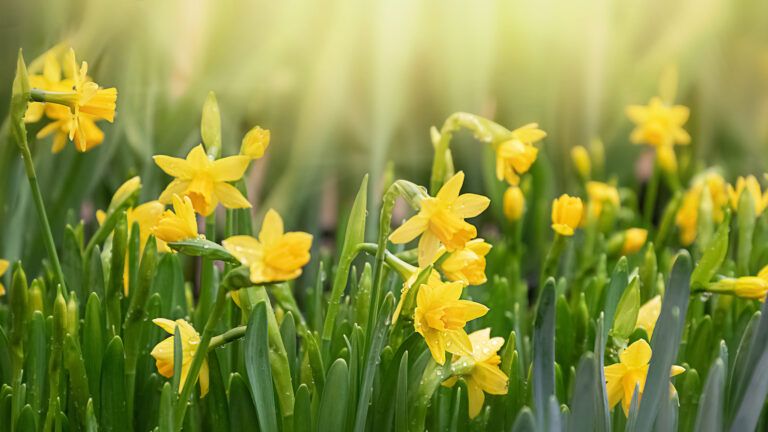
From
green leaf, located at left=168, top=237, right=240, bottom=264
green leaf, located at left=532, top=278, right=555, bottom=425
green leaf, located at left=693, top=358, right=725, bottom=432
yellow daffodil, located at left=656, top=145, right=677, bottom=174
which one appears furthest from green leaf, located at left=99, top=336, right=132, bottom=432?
yellow daffodil, located at left=656, top=145, right=677, bottom=174

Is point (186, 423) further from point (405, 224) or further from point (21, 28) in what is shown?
point (21, 28)

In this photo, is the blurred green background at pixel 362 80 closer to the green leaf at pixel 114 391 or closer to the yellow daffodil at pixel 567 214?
the green leaf at pixel 114 391

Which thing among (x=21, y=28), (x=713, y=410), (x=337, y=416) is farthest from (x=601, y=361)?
(x=21, y=28)

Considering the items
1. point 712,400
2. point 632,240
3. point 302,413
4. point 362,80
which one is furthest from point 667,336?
point 362,80

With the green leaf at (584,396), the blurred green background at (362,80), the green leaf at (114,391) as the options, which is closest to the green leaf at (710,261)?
the green leaf at (584,396)

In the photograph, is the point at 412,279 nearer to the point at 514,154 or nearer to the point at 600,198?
the point at 514,154
